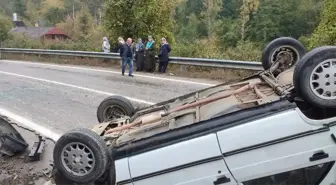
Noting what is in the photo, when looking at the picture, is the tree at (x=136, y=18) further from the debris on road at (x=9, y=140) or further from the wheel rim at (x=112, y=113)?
the debris on road at (x=9, y=140)

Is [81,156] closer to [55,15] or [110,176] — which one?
[110,176]

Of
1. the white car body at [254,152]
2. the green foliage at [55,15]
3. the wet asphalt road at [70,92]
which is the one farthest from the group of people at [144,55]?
the green foliage at [55,15]

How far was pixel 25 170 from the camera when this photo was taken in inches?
233

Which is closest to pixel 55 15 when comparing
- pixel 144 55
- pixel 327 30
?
pixel 144 55

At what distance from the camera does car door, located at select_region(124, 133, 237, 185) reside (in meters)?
3.62

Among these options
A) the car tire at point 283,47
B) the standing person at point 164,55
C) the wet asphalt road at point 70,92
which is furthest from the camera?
the standing person at point 164,55

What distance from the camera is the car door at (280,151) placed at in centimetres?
347

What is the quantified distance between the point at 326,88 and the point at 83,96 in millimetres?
7613

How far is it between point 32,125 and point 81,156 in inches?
164

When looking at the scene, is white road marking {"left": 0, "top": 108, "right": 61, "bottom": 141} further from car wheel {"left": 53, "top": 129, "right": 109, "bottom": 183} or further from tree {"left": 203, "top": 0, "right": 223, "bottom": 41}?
tree {"left": 203, "top": 0, "right": 223, "bottom": 41}

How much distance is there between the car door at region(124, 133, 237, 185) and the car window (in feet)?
A: 0.91

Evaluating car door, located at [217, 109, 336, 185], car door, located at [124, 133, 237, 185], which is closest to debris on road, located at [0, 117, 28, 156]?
car door, located at [124, 133, 237, 185]

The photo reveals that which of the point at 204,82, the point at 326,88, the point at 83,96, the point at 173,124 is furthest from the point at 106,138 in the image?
the point at 204,82

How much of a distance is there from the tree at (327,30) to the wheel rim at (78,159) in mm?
11825
